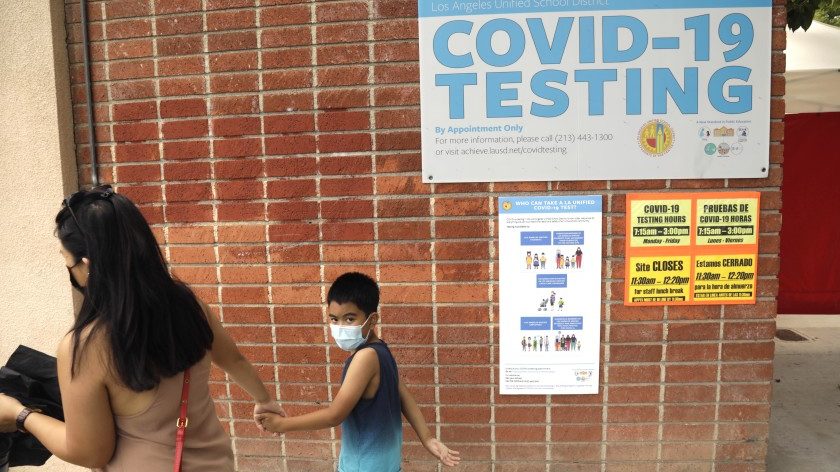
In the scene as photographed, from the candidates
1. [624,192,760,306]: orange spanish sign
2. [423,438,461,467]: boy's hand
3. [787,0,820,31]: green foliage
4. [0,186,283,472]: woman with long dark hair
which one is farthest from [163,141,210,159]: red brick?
[787,0,820,31]: green foliage

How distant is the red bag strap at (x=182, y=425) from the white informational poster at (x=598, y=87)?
69.5 inches

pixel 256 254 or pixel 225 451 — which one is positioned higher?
pixel 256 254

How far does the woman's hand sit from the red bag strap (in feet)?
1.58

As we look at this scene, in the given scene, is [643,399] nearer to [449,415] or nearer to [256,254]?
[449,415]

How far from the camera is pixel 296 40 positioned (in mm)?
3092

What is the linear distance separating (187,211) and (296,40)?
1129 millimetres

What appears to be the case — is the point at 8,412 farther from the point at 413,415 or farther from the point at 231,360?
the point at 413,415

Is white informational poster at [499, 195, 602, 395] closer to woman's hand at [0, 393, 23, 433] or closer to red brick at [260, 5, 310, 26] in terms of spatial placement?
red brick at [260, 5, 310, 26]

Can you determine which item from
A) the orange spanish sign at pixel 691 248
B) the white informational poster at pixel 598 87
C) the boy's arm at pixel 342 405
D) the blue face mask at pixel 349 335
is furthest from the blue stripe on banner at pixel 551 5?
the boy's arm at pixel 342 405

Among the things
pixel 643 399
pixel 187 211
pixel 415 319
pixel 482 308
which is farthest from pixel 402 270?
pixel 643 399

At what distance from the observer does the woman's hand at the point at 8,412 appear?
1.76 meters

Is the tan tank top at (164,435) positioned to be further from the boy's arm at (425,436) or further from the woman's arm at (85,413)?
the boy's arm at (425,436)

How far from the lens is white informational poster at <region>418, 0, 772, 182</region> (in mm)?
2906

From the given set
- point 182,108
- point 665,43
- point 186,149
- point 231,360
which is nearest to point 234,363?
point 231,360
